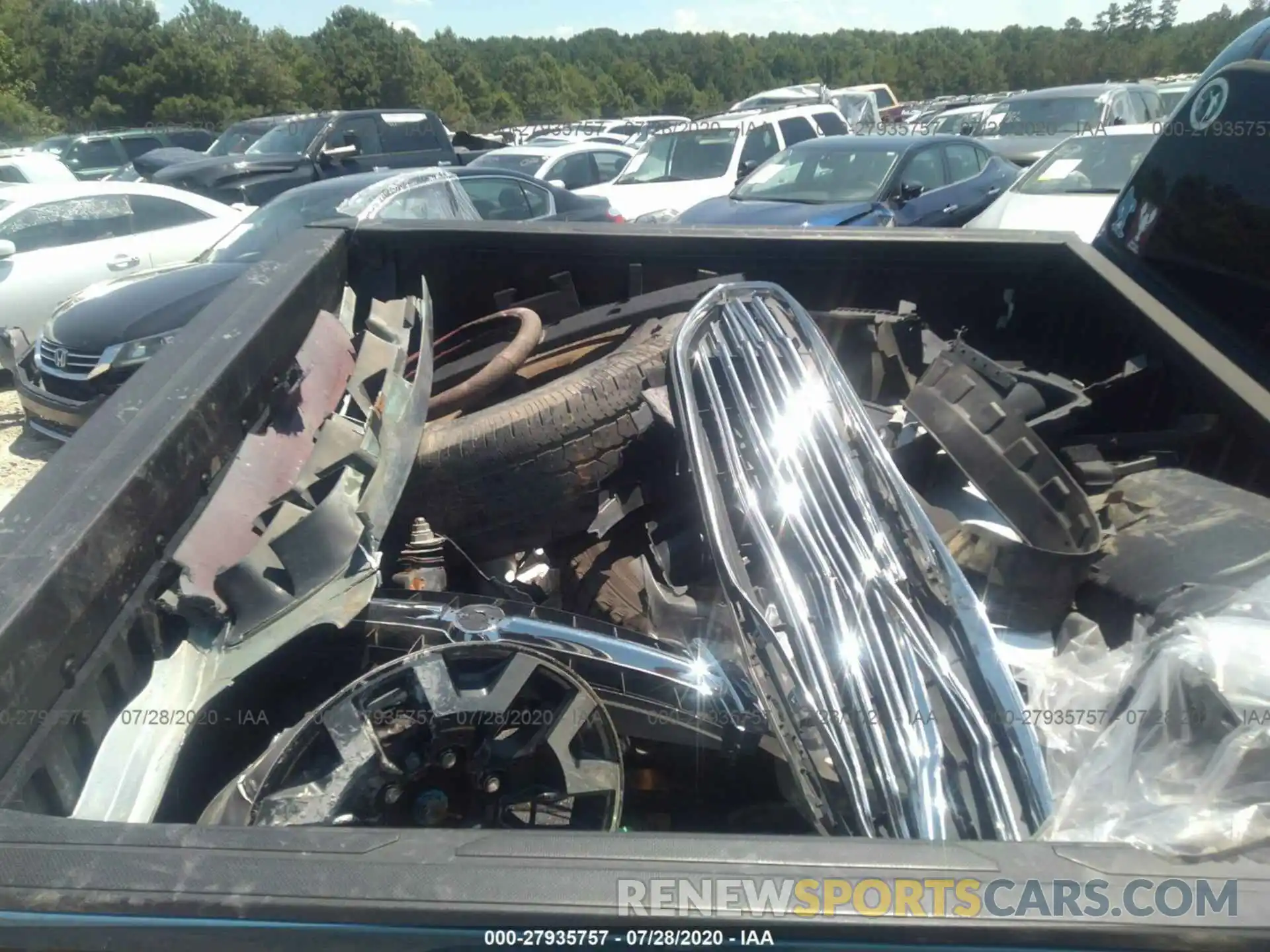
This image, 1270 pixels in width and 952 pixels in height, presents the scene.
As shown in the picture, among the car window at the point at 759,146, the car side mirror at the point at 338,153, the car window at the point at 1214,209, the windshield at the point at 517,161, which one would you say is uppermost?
the car window at the point at 1214,209

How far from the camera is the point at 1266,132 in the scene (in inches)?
86.8

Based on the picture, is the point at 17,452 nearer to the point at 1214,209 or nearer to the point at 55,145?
the point at 1214,209

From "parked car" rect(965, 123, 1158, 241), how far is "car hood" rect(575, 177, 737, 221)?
2.91 meters

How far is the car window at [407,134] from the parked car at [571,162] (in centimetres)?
179

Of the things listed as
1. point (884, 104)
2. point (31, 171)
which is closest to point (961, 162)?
point (31, 171)

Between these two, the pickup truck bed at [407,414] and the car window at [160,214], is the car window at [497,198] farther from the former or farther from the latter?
the pickup truck bed at [407,414]

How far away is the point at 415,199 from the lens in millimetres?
6254

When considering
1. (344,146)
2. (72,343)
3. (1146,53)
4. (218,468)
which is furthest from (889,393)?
(1146,53)

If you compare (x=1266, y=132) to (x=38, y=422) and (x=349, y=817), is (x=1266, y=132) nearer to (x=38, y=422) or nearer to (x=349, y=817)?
(x=349, y=817)

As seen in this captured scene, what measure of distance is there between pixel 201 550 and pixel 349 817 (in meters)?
0.56

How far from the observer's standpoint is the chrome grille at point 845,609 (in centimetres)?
143

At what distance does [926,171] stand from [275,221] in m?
5.85

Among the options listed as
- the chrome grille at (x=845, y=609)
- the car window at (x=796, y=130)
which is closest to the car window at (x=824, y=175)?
the car window at (x=796, y=130)

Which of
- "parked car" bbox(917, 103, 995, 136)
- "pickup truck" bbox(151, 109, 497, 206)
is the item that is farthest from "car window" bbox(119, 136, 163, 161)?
"parked car" bbox(917, 103, 995, 136)
